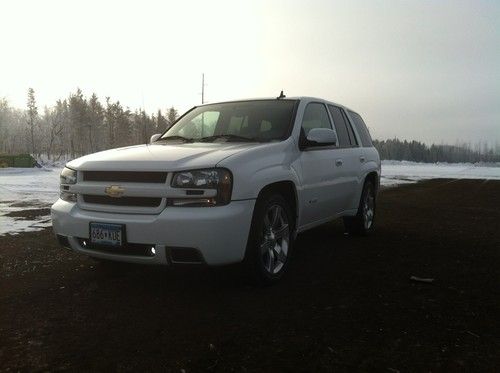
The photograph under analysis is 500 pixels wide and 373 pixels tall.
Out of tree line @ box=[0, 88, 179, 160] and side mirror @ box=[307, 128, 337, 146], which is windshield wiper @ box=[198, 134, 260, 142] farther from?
tree line @ box=[0, 88, 179, 160]

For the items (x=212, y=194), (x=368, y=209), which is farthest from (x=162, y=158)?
(x=368, y=209)

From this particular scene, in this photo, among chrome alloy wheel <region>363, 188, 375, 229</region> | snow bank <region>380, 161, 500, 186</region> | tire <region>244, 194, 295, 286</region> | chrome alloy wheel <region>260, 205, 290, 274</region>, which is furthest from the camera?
snow bank <region>380, 161, 500, 186</region>

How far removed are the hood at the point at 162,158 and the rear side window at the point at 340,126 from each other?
1994 mm

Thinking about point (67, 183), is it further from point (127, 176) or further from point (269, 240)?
point (269, 240)

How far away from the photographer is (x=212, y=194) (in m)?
3.59

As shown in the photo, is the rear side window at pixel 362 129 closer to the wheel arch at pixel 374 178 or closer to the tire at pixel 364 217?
the wheel arch at pixel 374 178

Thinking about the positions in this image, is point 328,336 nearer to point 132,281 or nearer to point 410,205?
point 132,281

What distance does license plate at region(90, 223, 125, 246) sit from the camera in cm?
370

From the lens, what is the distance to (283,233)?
14.4ft

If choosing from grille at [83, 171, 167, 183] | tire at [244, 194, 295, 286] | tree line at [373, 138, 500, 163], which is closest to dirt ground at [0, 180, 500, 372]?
tire at [244, 194, 295, 286]

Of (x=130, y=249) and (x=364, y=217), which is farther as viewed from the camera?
(x=364, y=217)

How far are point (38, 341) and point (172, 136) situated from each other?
289cm

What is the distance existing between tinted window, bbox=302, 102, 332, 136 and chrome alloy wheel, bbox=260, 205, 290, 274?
3.55 ft

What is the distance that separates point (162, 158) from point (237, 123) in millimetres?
1528
